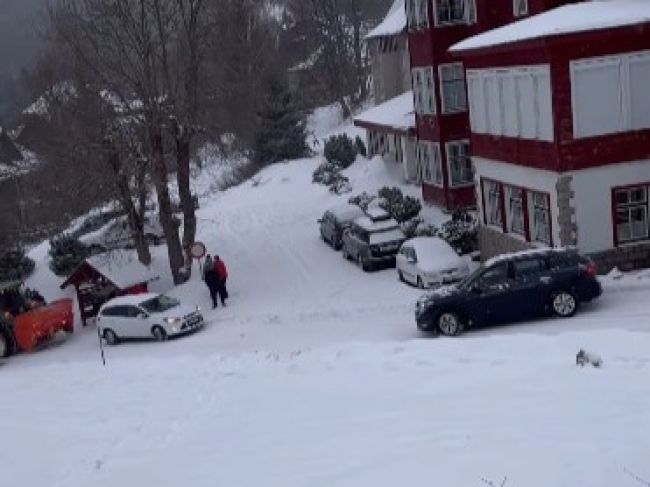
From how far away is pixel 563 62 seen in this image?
78.1ft

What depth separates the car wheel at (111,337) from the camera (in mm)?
28406

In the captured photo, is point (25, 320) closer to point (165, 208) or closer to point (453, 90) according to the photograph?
point (165, 208)

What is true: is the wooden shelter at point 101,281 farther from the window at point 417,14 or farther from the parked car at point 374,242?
the window at point 417,14

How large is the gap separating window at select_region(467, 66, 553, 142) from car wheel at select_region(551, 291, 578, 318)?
5110 millimetres

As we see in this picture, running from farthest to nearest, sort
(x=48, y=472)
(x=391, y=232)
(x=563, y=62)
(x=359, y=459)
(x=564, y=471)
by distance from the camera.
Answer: (x=391, y=232)
(x=563, y=62)
(x=48, y=472)
(x=359, y=459)
(x=564, y=471)

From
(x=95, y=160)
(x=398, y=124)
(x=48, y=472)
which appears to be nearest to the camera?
(x=48, y=472)

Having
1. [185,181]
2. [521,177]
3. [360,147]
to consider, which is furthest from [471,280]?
[360,147]

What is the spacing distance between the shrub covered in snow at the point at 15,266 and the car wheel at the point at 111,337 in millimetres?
11840

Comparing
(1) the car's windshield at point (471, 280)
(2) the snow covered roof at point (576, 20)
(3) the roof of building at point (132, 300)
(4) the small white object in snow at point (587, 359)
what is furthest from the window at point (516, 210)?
(4) the small white object in snow at point (587, 359)

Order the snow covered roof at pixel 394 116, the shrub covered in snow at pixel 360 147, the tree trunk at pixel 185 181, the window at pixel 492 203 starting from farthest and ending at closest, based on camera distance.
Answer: the shrub covered in snow at pixel 360 147
the snow covered roof at pixel 394 116
the tree trunk at pixel 185 181
the window at pixel 492 203

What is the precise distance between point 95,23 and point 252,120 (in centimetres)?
3651

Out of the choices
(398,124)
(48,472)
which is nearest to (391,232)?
(398,124)

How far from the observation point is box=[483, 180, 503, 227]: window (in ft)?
94.9

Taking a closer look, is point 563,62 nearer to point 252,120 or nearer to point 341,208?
point 341,208
